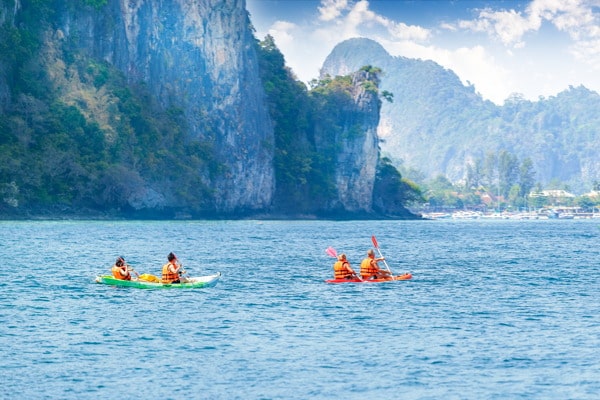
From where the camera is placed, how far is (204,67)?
150 meters

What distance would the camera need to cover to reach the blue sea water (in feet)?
79.5

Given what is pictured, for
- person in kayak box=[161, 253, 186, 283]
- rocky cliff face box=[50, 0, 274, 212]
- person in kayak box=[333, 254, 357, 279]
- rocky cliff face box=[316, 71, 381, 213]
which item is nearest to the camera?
person in kayak box=[161, 253, 186, 283]

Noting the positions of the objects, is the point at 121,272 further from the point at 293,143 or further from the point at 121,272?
the point at 293,143

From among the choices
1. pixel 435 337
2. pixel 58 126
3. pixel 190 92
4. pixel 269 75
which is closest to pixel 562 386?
pixel 435 337

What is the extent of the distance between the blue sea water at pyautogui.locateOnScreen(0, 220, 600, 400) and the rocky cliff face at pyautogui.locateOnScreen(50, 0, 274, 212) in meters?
83.9

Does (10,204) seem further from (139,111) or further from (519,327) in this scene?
(519,327)

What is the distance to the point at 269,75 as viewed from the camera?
176 metres

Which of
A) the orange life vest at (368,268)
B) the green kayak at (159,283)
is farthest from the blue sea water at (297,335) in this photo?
the orange life vest at (368,268)

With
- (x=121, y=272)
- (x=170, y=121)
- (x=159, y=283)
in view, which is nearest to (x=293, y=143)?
(x=170, y=121)

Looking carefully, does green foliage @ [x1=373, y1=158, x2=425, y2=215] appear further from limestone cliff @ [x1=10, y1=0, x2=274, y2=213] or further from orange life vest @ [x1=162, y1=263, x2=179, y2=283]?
orange life vest @ [x1=162, y1=263, x2=179, y2=283]

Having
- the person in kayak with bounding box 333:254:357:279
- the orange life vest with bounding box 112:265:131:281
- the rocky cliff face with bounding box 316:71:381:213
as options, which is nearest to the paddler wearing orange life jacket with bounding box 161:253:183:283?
the orange life vest with bounding box 112:265:131:281

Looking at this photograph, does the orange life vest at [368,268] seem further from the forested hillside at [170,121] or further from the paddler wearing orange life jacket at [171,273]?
the forested hillside at [170,121]

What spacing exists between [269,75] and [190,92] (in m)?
29.6

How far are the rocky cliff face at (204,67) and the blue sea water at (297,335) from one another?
3302 inches
